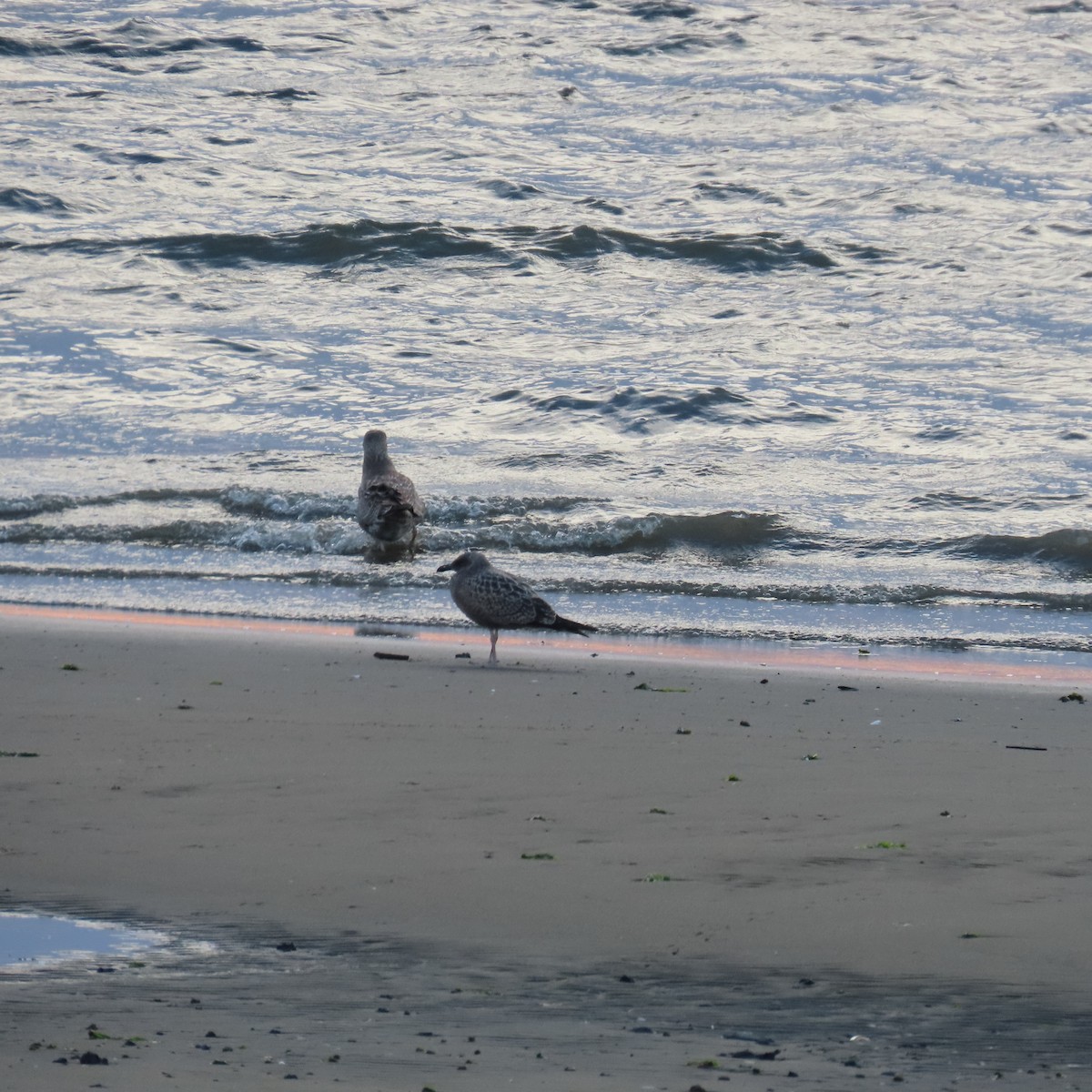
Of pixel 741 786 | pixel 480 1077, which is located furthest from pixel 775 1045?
pixel 741 786

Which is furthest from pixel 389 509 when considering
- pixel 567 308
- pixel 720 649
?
pixel 567 308

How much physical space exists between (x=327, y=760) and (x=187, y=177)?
55.5 feet

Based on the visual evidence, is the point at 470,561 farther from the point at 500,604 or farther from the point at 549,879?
the point at 549,879

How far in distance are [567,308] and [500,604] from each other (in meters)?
9.73

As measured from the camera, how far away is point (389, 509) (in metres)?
10.0

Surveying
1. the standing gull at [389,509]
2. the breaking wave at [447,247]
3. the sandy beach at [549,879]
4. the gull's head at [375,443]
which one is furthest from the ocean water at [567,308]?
the sandy beach at [549,879]

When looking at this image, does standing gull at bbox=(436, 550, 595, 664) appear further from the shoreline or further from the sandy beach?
the sandy beach

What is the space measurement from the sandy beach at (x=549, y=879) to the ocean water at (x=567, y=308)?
2.19m

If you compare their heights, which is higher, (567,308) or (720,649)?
(567,308)

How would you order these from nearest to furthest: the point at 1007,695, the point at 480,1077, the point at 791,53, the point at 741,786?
1. the point at 480,1077
2. the point at 741,786
3. the point at 1007,695
4. the point at 791,53

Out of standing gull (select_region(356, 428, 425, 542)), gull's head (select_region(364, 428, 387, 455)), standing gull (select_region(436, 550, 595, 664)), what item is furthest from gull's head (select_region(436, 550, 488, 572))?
gull's head (select_region(364, 428, 387, 455))

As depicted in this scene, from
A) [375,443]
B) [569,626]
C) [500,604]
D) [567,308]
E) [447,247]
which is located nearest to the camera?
[500,604]

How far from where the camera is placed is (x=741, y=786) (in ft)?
15.5

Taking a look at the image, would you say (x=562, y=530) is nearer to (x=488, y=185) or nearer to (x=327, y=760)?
(x=327, y=760)
